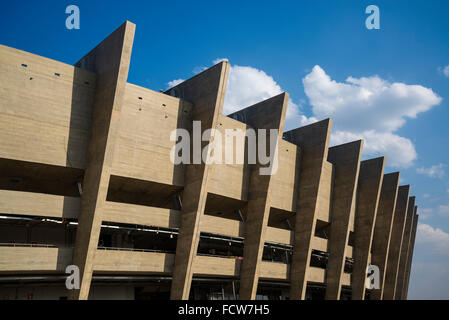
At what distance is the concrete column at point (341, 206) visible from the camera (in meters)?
34.8

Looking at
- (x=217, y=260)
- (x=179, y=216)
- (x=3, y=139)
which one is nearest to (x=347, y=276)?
(x=217, y=260)

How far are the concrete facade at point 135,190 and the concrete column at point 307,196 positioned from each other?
0.10 meters

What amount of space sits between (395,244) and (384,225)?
5.49 m

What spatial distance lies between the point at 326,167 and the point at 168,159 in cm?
1749

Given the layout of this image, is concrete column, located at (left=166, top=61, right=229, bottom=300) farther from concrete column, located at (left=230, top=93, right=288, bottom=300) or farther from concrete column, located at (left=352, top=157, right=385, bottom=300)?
concrete column, located at (left=352, top=157, right=385, bottom=300)

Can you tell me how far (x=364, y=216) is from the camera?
40625mm

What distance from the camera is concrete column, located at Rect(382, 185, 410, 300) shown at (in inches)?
1809

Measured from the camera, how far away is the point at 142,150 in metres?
23.7

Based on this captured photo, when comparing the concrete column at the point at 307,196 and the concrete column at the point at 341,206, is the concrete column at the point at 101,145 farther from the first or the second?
the concrete column at the point at 341,206

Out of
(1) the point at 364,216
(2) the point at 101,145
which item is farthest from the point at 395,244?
(2) the point at 101,145

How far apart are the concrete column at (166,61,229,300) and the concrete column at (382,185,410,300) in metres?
31.3
